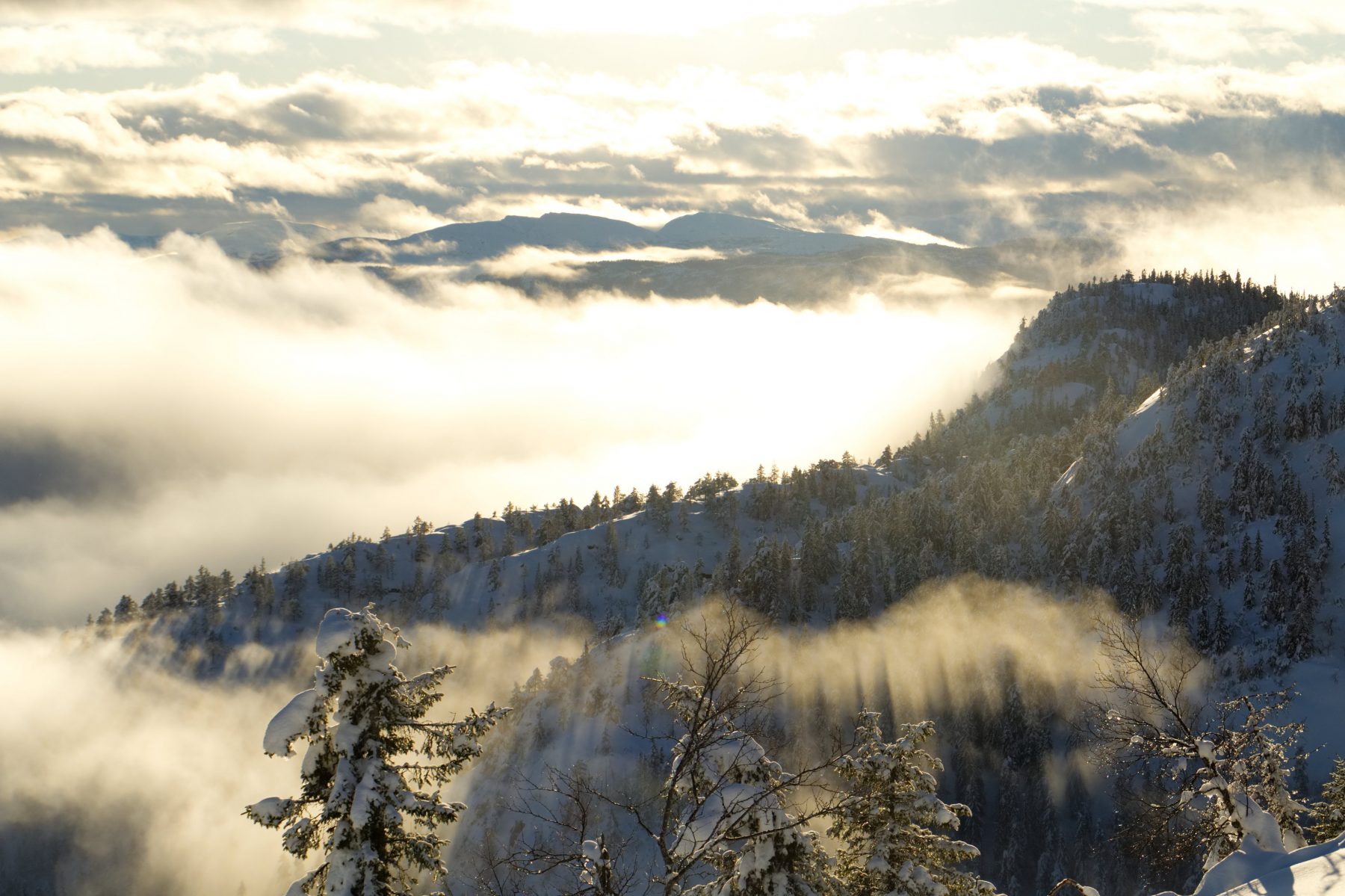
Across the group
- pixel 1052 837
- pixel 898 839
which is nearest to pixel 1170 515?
pixel 1052 837

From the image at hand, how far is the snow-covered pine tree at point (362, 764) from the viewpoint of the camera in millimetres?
19625

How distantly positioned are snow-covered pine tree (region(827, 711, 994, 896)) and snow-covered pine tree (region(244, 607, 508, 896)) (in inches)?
385

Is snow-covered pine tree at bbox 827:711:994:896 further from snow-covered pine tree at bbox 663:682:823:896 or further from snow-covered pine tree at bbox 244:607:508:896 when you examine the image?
snow-covered pine tree at bbox 244:607:508:896

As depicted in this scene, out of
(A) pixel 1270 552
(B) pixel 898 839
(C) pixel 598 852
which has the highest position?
(C) pixel 598 852

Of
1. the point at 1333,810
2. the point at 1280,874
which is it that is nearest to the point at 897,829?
the point at 1280,874

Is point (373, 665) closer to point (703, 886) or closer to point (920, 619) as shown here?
point (703, 886)

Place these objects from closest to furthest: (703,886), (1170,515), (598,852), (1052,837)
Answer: (598,852) < (703,886) < (1052,837) < (1170,515)

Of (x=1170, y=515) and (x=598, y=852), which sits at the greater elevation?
(x=598, y=852)

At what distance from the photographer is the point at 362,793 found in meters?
19.4

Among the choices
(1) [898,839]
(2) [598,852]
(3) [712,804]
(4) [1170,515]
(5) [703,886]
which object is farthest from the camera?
(4) [1170,515]

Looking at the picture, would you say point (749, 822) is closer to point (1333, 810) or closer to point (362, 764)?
point (362, 764)

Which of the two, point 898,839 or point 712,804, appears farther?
point 898,839

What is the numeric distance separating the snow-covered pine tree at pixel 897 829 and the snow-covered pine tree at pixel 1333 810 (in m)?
24.7

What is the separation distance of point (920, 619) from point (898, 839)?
545 ft
